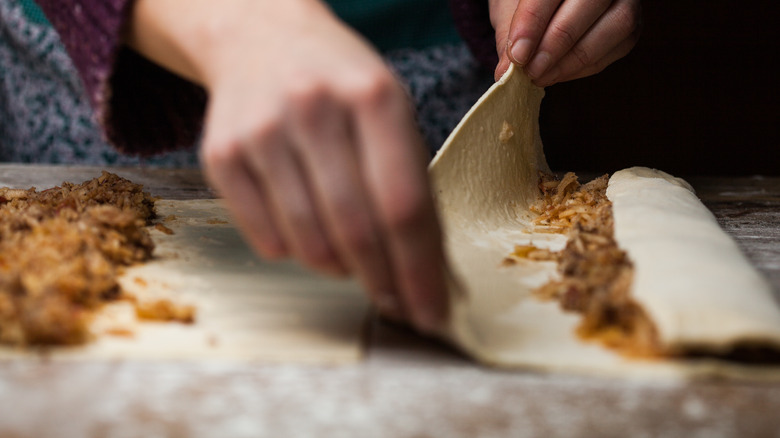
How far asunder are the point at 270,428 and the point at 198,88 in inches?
30.9

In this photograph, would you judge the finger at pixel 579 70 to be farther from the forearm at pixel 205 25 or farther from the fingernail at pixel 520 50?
the forearm at pixel 205 25

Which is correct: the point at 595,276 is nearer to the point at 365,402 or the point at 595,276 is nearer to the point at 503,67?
the point at 365,402

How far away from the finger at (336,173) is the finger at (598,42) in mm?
830

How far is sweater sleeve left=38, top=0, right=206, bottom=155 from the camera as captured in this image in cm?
102

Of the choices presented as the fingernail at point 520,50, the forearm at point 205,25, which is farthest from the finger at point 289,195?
the fingernail at point 520,50

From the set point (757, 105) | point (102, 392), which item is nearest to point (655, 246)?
point (102, 392)

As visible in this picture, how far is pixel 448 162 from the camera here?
120cm

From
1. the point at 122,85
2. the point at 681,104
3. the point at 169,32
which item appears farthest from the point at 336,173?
the point at 681,104

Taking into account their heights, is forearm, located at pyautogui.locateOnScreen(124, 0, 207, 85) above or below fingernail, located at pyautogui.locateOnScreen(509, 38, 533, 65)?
below

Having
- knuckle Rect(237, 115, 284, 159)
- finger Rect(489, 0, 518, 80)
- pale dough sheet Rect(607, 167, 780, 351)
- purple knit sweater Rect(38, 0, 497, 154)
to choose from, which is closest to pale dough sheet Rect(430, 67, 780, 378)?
pale dough sheet Rect(607, 167, 780, 351)

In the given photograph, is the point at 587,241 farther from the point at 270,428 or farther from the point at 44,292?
the point at 44,292

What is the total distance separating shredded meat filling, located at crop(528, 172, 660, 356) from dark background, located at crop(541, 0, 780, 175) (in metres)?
1.07

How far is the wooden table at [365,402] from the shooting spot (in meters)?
0.65

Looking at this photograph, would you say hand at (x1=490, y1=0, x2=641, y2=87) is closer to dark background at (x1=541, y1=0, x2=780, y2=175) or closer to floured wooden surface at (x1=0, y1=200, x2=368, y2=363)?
floured wooden surface at (x1=0, y1=200, x2=368, y2=363)
